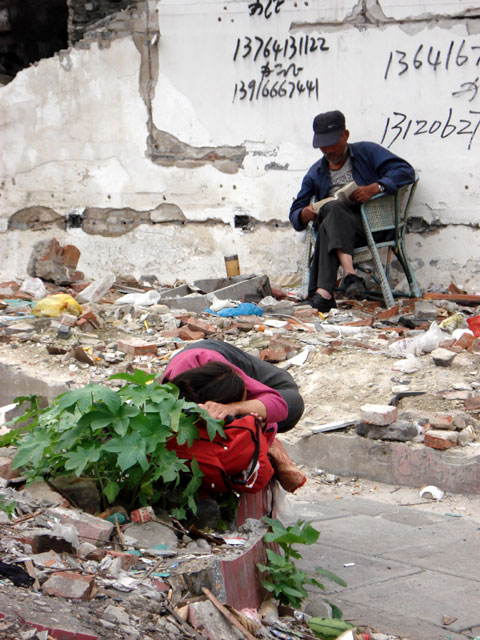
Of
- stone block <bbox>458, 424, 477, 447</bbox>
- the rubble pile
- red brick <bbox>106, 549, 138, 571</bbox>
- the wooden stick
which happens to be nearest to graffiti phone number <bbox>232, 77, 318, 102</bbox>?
the rubble pile

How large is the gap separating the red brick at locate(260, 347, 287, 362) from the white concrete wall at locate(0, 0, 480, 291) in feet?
8.70

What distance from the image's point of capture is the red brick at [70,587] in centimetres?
213

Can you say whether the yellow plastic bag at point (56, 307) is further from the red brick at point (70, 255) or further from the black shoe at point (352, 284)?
the black shoe at point (352, 284)

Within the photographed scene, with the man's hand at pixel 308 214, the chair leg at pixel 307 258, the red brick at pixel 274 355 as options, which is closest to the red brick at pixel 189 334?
the red brick at pixel 274 355

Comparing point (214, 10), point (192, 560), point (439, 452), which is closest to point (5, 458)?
point (192, 560)

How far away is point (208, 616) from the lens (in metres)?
2.21

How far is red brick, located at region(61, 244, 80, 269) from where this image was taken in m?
8.71

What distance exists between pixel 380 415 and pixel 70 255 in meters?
5.17

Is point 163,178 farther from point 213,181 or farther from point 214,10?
point 214,10

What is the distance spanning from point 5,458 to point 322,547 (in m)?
1.34

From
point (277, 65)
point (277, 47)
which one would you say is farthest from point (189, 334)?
point (277, 47)

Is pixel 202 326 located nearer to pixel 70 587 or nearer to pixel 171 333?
pixel 171 333

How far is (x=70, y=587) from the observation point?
84.7 inches

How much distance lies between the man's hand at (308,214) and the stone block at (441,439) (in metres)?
3.23
